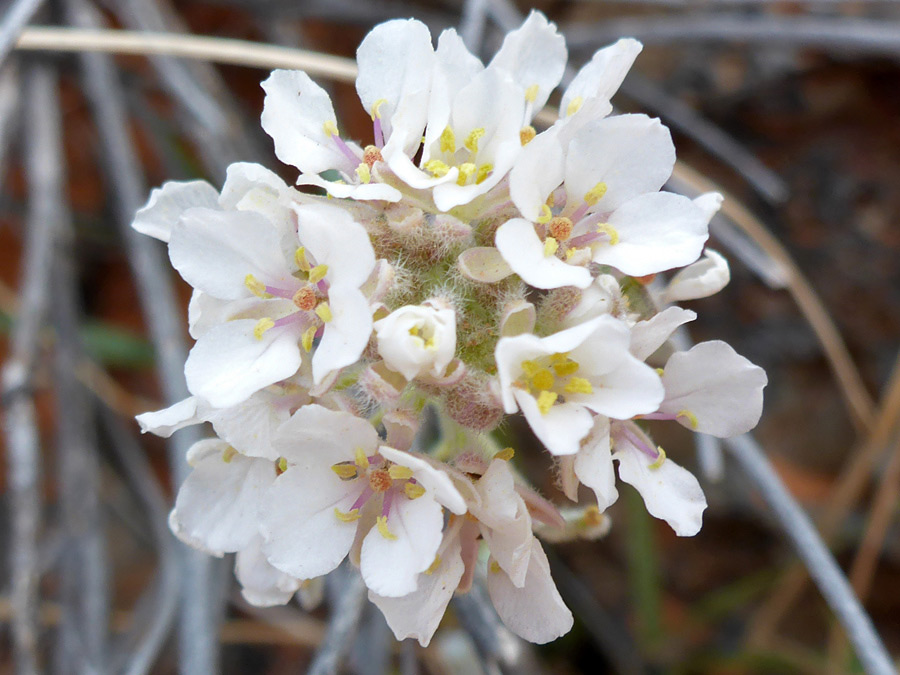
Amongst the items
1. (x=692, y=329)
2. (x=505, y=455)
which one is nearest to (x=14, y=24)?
(x=505, y=455)

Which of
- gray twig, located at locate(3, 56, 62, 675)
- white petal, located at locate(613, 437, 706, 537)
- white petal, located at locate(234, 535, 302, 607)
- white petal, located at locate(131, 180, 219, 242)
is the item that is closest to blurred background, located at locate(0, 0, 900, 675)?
gray twig, located at locate(3, 56, 62, 675)

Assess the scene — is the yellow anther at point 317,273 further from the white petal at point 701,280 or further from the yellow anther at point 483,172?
the white petal at point 701,280

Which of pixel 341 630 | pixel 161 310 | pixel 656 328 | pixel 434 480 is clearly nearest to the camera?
A: pixel 434 480

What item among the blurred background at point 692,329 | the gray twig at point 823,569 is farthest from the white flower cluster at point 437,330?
the blurred background at point 692,329

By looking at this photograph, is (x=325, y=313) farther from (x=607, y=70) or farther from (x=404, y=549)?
(x=607, y=70)

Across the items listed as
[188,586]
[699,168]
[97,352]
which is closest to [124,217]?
[97,352]

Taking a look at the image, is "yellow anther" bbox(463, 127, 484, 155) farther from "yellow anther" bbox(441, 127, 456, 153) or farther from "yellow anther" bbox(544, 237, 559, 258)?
"yellow anther" bbox(544, 237, 559, 258)
